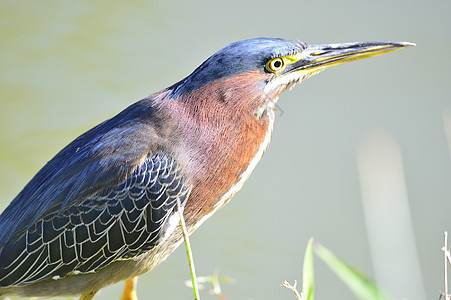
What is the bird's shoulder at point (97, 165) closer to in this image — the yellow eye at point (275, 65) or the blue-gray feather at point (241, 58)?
the blue-gray feather at point (241, 58)

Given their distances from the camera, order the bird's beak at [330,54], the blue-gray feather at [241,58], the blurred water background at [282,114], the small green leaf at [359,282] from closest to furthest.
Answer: the small green leaf at [359,282] < the blue-gray feather at [241,58] < the bird's beak at [330,54] < the blurred water background at [282,114]

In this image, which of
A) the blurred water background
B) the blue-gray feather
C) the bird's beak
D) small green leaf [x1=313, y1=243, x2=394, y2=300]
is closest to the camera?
small green leaf [x1=313, y1=243, x2=394, y2=300]

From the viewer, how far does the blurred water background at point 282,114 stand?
4961 millimetres

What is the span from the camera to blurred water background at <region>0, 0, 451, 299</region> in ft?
16.3

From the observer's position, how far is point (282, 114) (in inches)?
225

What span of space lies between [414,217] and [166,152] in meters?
2.41

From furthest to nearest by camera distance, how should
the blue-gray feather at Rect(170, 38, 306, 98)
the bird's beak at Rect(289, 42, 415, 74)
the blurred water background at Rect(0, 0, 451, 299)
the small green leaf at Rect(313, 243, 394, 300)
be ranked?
1. the blurred water background at Rect(0, 0, 451, 299)
2. the bird's beak at Rect(289, 42, 415, 74)
3. the blue-gray feather at Rect(170, 38, 306, 98)
4. the small green leaf at Rect(313, 243, 394, 300)

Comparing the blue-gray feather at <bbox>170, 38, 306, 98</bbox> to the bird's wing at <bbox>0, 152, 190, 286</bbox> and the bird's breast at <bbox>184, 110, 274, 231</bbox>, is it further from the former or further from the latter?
the bird's wing at <bbox>0, 152, 190, 286</bbox>

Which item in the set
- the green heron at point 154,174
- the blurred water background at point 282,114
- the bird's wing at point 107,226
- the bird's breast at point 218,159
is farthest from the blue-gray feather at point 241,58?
the blurred water background at point 282,114

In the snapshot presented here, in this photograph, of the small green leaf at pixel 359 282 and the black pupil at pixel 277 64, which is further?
the black pupil at pixel 277 64

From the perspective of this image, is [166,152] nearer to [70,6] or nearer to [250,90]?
[250,90]

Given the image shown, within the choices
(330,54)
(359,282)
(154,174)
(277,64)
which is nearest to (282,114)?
(330,54)

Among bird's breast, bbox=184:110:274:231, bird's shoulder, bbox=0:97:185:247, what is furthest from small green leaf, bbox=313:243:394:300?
bird's shoulder, bbox=0:97:185:247

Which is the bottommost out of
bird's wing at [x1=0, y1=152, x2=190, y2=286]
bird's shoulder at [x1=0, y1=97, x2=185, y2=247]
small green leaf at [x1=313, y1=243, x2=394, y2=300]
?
small green leaf at [x1=313, y1=243, x2=394, y2=300]
